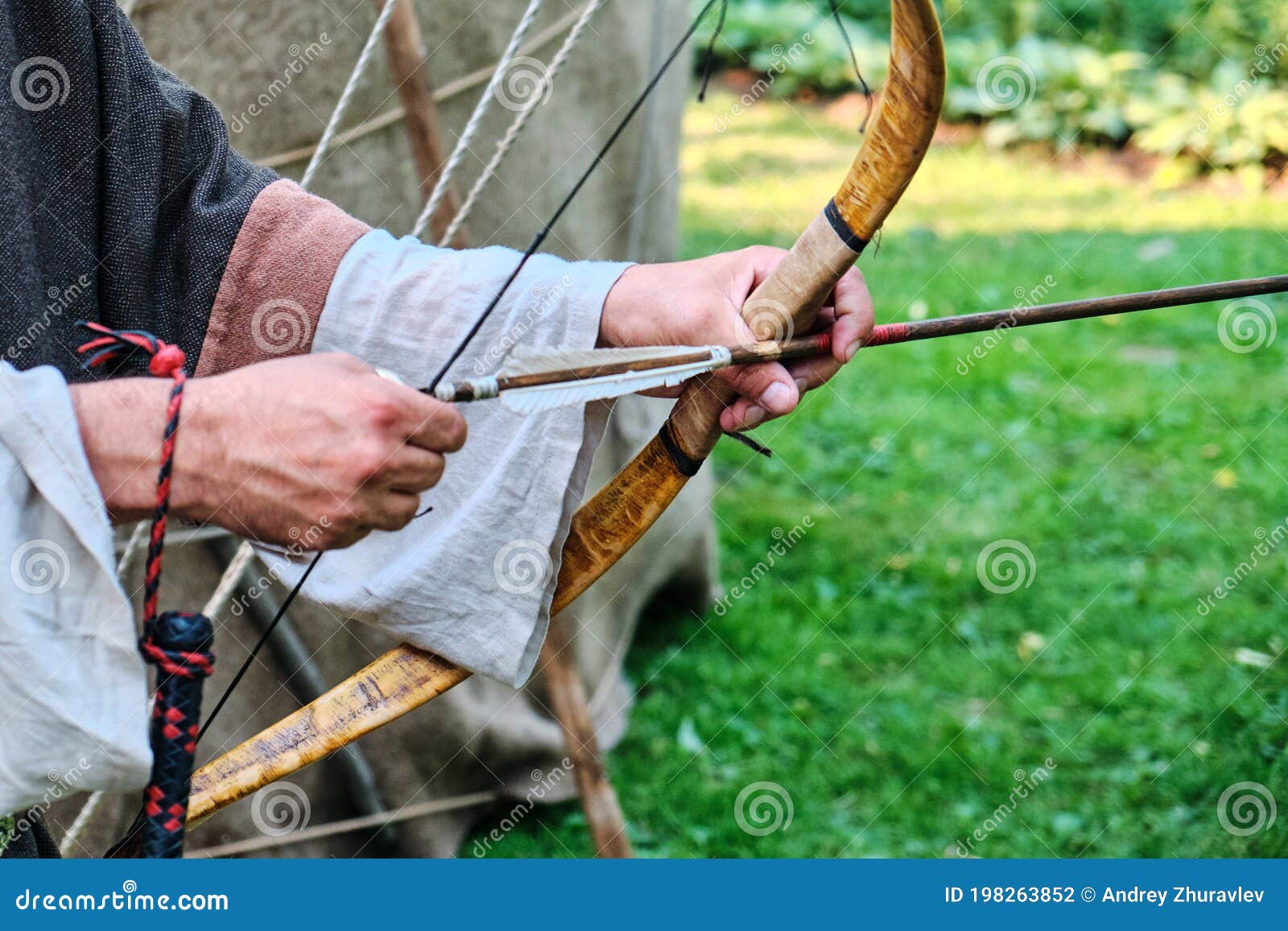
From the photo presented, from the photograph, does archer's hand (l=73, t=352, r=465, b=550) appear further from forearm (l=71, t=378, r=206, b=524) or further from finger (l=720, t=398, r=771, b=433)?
finger (l=720, t=398, r=771, b=433)

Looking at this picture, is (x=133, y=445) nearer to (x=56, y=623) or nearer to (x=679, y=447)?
(x=56, y=623)

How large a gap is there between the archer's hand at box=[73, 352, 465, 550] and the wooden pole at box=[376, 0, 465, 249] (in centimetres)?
120

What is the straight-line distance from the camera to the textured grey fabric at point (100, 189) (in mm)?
1268

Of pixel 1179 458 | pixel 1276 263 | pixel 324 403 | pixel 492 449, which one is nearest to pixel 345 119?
pixel 492 449

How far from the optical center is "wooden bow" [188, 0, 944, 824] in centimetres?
118

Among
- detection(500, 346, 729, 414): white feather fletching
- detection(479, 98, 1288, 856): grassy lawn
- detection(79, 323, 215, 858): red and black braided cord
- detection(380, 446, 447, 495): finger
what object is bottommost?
detection(479, 98, 1288, 856): grassy lawn

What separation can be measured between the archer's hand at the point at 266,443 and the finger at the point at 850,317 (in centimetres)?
48

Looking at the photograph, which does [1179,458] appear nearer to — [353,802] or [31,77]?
[353,802]

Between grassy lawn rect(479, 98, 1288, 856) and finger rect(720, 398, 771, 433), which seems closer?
finger rect(720, 398, 771, 433)

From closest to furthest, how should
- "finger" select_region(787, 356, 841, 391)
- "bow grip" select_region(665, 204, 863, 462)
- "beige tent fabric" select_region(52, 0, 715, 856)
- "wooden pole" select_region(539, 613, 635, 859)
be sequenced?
"bow grip" select_region(665, 204, 863, 462) → "finger" select_region(787, 356, 841, 391) → "beige tent fabric" select_region(52, 0, 715, 856) → "wooden pole" select_region(539, 613, 635, 859)

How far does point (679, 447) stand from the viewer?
1.39 meters

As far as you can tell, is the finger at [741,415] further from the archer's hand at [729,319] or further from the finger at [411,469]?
the finger at [411,469]

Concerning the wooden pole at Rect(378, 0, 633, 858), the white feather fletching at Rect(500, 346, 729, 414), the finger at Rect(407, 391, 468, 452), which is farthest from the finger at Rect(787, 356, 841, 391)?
the wooden pole at Rect(378, 0, 633, 858)

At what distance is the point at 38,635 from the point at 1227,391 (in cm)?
436
